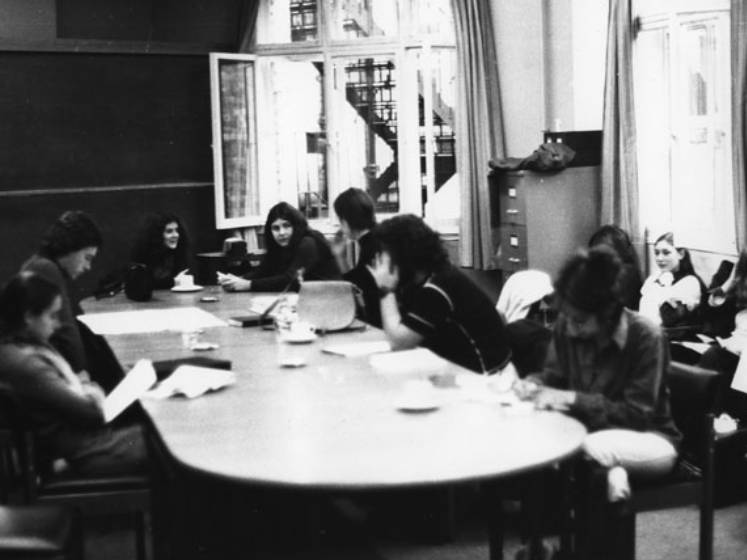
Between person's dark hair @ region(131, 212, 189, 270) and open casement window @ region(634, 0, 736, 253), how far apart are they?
3192mm

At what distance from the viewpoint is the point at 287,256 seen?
659 centimetres

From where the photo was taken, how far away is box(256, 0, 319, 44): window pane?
31.8 ft

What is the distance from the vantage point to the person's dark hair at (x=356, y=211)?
5.83 metres

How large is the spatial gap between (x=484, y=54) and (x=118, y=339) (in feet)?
16.8

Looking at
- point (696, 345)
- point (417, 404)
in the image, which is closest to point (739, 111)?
point (696, 345)

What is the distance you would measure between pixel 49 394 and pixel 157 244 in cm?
323

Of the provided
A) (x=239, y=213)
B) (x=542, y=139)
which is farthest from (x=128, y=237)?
(x=542, y=139)

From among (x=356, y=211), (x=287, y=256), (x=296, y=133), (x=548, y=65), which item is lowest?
(x=287, y=256)

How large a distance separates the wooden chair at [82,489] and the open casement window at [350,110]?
225 inches

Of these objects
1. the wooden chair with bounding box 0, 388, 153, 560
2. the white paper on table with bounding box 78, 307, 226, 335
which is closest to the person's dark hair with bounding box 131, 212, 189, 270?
the white paper on table with bounding box 78, 307, 226, 335

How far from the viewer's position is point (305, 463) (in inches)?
117

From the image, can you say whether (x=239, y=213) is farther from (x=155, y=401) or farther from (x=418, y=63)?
(x=155, y=401)

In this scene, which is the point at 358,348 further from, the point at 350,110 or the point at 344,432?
the point at 350,110

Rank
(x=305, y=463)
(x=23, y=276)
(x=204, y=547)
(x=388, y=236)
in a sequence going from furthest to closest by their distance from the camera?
(x=388, y=236), (x=23, y=276), (x=204, y=547), (x=305, y=463)
